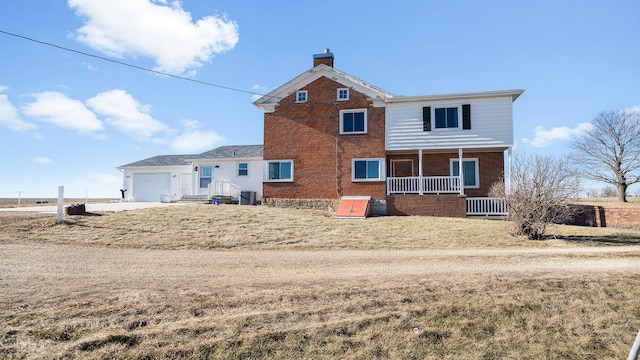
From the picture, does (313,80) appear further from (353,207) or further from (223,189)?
(223,189)

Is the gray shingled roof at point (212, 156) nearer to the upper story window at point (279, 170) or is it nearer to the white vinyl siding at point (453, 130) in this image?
the upper story window at point (279, 170)

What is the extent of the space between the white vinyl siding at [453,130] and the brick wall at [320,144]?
802 mm

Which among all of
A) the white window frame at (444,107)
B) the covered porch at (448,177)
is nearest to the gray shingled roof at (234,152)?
the covered porch at (448,177)

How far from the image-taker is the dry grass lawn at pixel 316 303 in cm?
500

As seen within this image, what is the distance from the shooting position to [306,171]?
22188 millimetres

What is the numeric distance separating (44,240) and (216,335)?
10.4 meters

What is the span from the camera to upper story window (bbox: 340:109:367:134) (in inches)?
855

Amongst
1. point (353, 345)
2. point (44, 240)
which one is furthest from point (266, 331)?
point (44, 240)

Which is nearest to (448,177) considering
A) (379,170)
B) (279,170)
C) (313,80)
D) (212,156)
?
(379,170)

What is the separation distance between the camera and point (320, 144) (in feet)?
72.5

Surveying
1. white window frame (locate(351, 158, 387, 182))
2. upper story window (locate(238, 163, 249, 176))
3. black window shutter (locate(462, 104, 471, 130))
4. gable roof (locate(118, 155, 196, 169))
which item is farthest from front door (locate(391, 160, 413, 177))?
gable roof (locate(118, 155, 196, 169))

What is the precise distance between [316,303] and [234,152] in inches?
884

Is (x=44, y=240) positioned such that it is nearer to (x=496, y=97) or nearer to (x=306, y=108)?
(x=306, y=108)

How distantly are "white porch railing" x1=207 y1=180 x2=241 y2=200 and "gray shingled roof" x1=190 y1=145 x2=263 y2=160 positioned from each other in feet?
5.87
